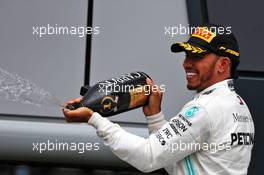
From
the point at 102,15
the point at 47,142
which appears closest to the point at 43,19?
the point at 102,15

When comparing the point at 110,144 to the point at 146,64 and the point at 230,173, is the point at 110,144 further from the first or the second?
the point at 146,64

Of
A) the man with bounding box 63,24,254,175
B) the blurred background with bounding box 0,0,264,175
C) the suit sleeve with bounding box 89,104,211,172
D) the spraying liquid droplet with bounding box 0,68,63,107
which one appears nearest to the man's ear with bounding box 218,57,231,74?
the man with bounding box 63,24,254,175

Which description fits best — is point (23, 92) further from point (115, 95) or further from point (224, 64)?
point (224, 64)

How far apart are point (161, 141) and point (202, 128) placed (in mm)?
137

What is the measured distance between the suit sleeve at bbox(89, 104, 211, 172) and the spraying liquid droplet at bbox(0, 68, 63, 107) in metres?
0.57

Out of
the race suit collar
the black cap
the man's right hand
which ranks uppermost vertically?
the black cap

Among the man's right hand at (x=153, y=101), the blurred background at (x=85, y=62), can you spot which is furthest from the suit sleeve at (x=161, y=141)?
the blurred background at (x=85, y=62)

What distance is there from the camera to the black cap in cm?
171

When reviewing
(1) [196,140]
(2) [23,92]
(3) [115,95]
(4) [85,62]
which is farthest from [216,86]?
A: (2) [23,92]

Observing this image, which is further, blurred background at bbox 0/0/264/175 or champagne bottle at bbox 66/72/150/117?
blurred background at bbox 0/0/264/175

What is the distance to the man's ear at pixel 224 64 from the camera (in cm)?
173

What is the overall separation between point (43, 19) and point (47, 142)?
568 millimetres

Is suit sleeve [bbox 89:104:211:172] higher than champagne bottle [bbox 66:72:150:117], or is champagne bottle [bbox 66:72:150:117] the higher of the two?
champagne bottle [bbox 66:72:150:117]

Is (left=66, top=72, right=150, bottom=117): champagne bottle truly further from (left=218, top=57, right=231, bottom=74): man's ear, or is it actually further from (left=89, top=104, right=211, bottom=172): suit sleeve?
(left=218, top=57, right=231, bottom=74): man's ear
